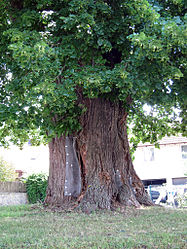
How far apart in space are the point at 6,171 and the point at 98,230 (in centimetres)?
1786

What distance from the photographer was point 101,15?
25.5 feet

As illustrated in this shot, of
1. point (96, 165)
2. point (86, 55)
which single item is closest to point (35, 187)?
point (96, 165)

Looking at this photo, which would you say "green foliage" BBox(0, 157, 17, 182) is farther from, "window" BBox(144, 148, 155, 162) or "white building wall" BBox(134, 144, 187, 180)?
"window" BBox(144, 148, 155, 162)

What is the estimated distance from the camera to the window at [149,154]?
94.2ft

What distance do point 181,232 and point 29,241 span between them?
2472 millimetres

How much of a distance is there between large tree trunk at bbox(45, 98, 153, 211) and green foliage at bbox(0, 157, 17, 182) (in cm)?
1317

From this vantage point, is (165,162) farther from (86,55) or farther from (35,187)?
(86,55)

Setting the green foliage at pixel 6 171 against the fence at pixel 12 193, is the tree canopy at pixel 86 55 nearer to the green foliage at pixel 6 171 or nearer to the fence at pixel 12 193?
the fence at pixel 12 193

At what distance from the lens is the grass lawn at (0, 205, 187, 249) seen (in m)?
4.52

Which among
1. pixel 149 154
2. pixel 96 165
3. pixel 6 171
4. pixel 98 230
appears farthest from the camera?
pixel 149 154

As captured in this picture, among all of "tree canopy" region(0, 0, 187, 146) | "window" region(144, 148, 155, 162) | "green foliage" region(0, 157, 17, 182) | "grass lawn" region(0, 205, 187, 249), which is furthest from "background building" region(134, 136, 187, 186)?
"grass lawn" region(0, 205, 187, 249)

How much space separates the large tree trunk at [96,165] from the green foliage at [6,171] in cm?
1317

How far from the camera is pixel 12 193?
614 inches

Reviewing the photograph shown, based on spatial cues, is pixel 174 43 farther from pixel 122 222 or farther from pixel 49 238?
pixel 49 238
